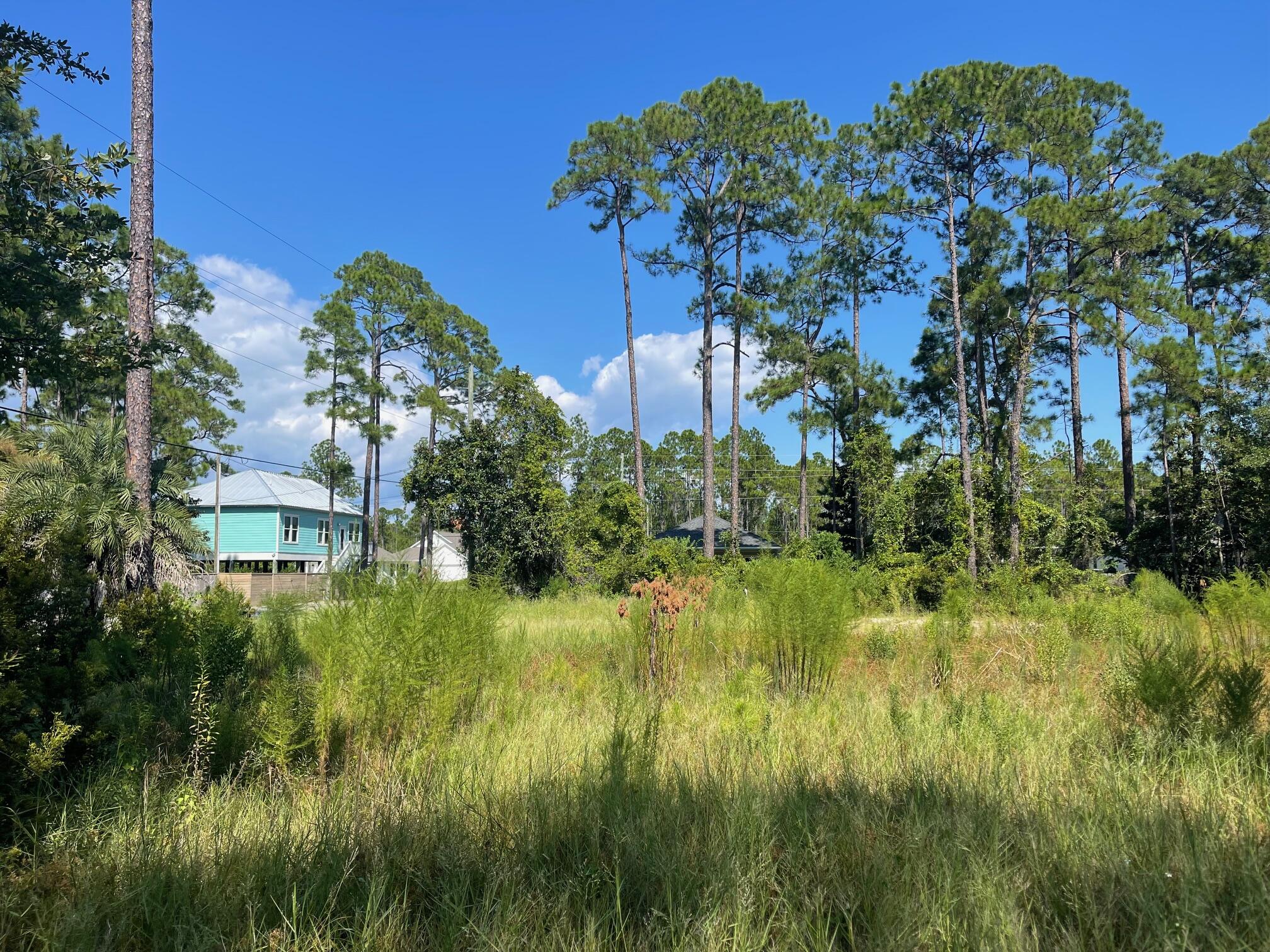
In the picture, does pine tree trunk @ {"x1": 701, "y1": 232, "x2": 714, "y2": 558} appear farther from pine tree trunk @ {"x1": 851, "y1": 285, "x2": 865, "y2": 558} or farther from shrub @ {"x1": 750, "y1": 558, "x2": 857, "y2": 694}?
shrub @ {"x1": 750, "y1": 558, "x2": 857, "y2": 694}

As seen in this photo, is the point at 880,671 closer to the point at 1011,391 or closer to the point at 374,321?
the point at 1011,391

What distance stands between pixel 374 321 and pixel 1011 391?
29.7 metres

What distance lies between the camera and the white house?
5594 millimetres

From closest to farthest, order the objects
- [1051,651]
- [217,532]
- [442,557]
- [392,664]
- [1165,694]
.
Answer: [1165,694]
[392,664]
[1051,651]
[217,532]
[442,557]

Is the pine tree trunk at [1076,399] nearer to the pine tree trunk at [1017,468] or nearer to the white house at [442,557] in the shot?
the pine tree trunk at [1017,468]

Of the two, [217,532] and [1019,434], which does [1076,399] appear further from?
[217,532]

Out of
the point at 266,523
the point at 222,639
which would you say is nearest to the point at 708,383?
the point at 222,639

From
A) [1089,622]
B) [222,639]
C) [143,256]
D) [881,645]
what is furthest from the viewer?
[143,256]

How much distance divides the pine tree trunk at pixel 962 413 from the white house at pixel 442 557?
45.1 ft

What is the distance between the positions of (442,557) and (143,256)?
26.0m

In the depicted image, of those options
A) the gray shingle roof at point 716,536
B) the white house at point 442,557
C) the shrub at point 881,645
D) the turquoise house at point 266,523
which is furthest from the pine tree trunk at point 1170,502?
the turquoise house at point 266,523

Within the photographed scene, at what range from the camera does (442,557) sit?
109 feet

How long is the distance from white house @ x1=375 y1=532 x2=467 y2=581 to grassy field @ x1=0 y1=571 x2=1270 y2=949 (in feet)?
3.07

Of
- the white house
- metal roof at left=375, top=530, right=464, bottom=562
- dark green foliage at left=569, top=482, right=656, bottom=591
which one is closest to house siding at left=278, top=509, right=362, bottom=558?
metal roof at left=375, top=530, right=464, bottom=562
